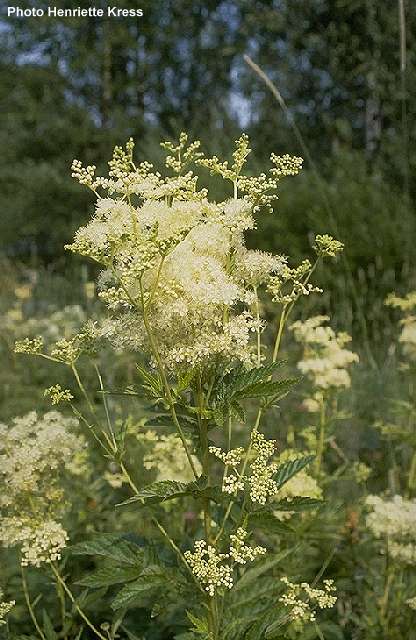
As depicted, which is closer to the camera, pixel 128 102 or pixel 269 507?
pixel 269 507

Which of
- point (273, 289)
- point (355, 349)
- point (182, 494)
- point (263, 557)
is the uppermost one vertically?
→ point (273, 289)

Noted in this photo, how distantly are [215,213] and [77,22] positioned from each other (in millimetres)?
14469

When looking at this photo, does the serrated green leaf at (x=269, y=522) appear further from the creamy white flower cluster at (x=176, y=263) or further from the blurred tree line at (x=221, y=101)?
the blurred tree line at (x=221, y=101)

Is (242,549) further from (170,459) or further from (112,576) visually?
(170,459)

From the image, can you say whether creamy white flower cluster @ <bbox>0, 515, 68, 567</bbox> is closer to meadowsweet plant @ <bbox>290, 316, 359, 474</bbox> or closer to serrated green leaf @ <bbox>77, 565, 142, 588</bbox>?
serrated green leaf @ <bbox>77, 565, 142, 588</bbox>

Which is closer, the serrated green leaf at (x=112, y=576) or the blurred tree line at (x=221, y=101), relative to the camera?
the serrated green leaf at (x=112, y=576)

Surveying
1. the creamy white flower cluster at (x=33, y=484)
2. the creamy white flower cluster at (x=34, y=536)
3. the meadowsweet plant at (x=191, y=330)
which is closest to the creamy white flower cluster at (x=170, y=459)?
the creamy white flower cluster at (x=33, y=484)

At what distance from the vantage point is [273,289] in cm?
152

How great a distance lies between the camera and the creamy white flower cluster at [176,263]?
1351 millimetres

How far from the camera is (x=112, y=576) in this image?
148 centimetres

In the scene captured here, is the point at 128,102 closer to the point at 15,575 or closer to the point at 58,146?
the point at 58,146

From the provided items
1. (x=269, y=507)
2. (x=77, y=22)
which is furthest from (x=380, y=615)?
(x=77, y=22)

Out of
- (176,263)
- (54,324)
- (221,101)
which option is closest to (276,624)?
(176,263)

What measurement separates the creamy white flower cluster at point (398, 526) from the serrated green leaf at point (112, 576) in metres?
0.82
